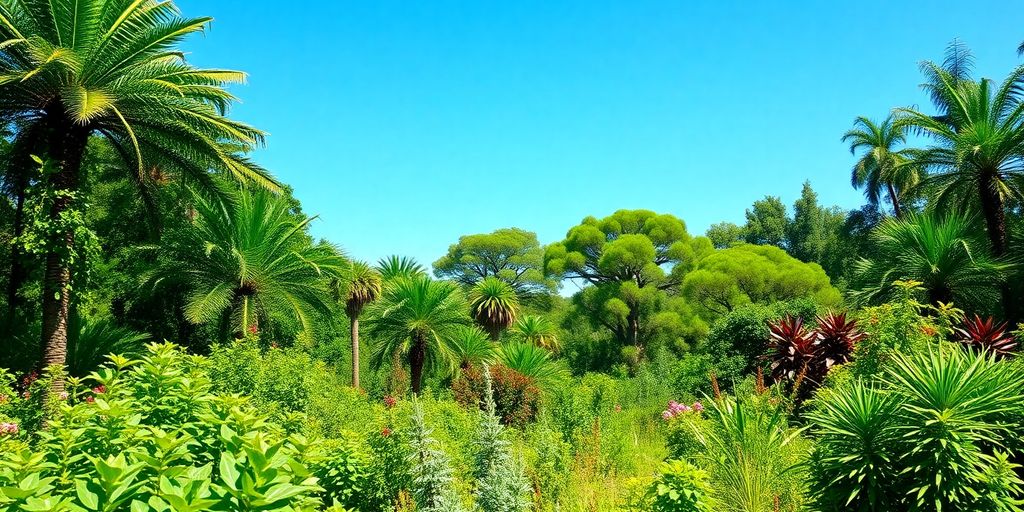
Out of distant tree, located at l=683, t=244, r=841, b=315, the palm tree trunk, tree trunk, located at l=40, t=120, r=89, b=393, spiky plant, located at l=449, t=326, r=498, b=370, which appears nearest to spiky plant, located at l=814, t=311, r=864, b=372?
spiky plant, located at l=449, t=326, r=498, b=370

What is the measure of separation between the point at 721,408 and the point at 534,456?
2.39 m

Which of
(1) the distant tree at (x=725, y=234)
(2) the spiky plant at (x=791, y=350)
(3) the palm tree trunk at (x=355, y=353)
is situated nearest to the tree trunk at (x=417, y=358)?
(3) the palm tree trunk at (x=355, y=353)

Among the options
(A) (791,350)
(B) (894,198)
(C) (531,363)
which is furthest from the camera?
(B) (894,198)

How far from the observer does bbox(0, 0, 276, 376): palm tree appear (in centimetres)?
866

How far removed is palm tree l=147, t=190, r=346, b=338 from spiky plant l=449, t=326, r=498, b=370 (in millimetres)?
4405

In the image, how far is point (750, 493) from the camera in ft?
14.5

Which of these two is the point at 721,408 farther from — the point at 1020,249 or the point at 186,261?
the point at 1020,249

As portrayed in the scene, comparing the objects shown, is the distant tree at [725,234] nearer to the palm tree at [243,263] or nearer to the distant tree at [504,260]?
the distant tree at [504,260]

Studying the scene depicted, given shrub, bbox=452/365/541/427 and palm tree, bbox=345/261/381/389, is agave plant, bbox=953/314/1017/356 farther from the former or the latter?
palm tree, bbox=345/261/381/389

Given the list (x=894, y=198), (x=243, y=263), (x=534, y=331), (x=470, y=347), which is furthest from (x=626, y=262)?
(x=243, y=263)

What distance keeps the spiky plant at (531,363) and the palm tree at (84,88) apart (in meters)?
8.60

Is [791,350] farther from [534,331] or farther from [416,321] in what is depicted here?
[534,331]

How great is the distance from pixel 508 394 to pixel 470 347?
5.65 metres

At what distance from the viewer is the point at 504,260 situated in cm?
4291
